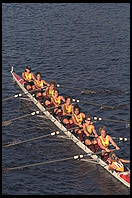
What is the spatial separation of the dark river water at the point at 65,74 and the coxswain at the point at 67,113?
1.38 metres

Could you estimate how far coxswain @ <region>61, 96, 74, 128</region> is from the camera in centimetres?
5515

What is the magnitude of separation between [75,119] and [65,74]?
48.3ft

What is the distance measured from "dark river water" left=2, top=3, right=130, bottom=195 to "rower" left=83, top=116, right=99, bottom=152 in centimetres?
141

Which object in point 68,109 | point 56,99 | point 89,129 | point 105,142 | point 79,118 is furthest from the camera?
point 56,99

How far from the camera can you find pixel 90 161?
51.0m

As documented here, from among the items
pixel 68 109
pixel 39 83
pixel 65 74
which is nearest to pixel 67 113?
pixel 68 109

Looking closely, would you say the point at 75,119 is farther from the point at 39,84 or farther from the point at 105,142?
the point at 39,84

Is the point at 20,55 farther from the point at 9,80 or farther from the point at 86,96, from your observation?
the point at 86,96

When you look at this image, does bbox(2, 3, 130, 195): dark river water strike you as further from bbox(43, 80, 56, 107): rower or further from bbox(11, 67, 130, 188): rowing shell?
bbox(43, 80, 56, 107): rower

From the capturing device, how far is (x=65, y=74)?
224ft

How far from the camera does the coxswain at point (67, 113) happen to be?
181 ft

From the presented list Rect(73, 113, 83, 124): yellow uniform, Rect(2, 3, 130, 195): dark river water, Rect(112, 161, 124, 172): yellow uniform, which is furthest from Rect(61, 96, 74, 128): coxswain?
Rect(112, 161, 124, 172): yellow uniform

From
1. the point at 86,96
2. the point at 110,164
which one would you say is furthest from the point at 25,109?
the point at 110,164

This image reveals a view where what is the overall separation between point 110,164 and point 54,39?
103ft
